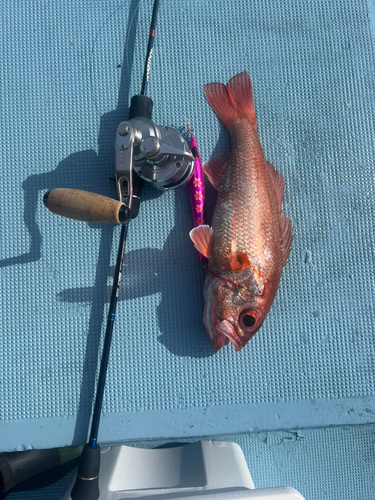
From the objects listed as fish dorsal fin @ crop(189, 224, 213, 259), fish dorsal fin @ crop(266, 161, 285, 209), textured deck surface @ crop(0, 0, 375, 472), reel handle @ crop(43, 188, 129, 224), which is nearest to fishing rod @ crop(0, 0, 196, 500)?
reel handle @ crop(43, 188, 129, 224)

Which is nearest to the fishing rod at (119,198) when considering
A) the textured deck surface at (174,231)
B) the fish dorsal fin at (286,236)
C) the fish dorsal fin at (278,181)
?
the textured deck surface at (174,231)

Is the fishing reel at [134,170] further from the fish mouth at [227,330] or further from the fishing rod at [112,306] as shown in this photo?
the fish mouth at [227,330]

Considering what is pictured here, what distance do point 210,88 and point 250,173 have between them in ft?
2.00

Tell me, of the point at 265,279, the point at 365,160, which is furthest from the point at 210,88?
the point at 265,279

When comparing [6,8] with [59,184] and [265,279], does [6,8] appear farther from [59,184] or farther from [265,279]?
[265,279]

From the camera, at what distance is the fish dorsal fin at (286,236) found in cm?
174

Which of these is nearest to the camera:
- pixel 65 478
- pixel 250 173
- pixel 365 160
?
pixel 250 173

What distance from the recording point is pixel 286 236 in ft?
5.78

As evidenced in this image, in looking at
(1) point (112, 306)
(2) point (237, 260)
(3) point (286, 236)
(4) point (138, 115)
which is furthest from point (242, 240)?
(4) point (138, 115)

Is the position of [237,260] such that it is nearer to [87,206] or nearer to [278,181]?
[278,181]

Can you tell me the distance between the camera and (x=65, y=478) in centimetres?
215

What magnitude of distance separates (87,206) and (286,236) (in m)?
0.99

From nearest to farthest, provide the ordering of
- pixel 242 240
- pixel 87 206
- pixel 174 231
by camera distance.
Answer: pixel 87 206 < pixel 242 240 < pixel 174 231

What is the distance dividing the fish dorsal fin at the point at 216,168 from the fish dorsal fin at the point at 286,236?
1.30ft
